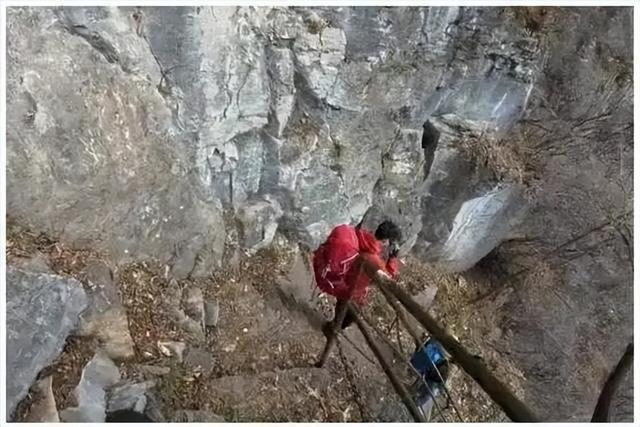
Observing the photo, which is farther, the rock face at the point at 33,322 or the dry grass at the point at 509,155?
the dry grass at the point at 509,155

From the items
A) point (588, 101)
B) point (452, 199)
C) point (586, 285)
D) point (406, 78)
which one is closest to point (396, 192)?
point (452, 199)

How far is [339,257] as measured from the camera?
186 inches

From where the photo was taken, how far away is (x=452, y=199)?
7.29m

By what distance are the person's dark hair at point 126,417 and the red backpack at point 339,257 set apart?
1667mm

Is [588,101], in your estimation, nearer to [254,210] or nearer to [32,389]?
[254,210]

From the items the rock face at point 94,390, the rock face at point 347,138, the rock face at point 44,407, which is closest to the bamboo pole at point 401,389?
the rock face at point 347,138

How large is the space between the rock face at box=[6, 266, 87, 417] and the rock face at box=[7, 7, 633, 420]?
58 cm

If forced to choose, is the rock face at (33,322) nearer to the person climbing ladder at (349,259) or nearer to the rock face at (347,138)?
the rock face at (347,138)

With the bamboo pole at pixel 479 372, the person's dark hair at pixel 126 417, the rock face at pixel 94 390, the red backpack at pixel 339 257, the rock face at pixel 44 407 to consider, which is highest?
the bamboo pole at pixel 479 372

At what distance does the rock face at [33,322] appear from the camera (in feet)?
11.3

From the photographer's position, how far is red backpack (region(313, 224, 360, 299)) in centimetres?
470

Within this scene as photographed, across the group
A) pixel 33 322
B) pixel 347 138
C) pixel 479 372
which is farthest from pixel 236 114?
pixel 479 372

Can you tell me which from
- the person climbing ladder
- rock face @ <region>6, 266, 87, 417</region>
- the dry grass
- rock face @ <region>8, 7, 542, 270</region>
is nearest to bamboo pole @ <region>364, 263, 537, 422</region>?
the person climbing ladder

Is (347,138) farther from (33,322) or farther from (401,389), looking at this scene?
(33,322)
